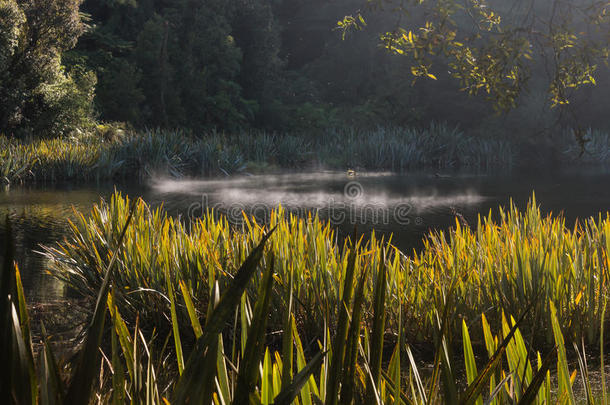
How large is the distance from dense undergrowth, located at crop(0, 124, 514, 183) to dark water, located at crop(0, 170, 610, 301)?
1121mm

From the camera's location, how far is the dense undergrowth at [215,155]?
14.1 meters

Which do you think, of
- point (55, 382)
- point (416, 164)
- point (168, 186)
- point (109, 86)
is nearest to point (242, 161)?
point (168, 186)

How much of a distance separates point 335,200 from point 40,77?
10.7 m

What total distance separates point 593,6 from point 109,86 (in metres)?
22.1

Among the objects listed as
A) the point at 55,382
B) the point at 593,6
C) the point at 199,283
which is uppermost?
the point at 593,6

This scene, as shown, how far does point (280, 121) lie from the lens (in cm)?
2812

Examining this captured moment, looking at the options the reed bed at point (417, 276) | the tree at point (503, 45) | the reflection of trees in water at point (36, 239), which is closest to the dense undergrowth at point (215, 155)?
the reflection of trees in water at point (36, 239)

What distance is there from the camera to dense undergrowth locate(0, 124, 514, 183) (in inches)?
555

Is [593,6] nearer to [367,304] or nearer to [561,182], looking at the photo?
[367,304]

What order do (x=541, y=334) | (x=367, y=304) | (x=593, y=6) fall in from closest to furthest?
(x=541, y=334) → (x=367, y=304) → (x=593, y=6)

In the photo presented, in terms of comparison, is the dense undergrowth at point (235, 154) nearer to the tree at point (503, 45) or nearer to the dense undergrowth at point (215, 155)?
the dense undergrowth at point (215, 155)

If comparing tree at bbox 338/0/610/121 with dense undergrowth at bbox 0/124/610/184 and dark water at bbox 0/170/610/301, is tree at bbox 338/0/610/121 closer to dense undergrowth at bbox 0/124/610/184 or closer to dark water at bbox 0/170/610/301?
dark water at bbox 0/170/610/301

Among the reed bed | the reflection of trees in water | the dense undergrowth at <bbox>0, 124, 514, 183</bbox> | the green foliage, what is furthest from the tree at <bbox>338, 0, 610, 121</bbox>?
the dense undergrowth at <bbox>0, 124, 514, 183</bbox>

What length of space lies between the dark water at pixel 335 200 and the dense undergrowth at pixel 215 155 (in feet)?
3.68
